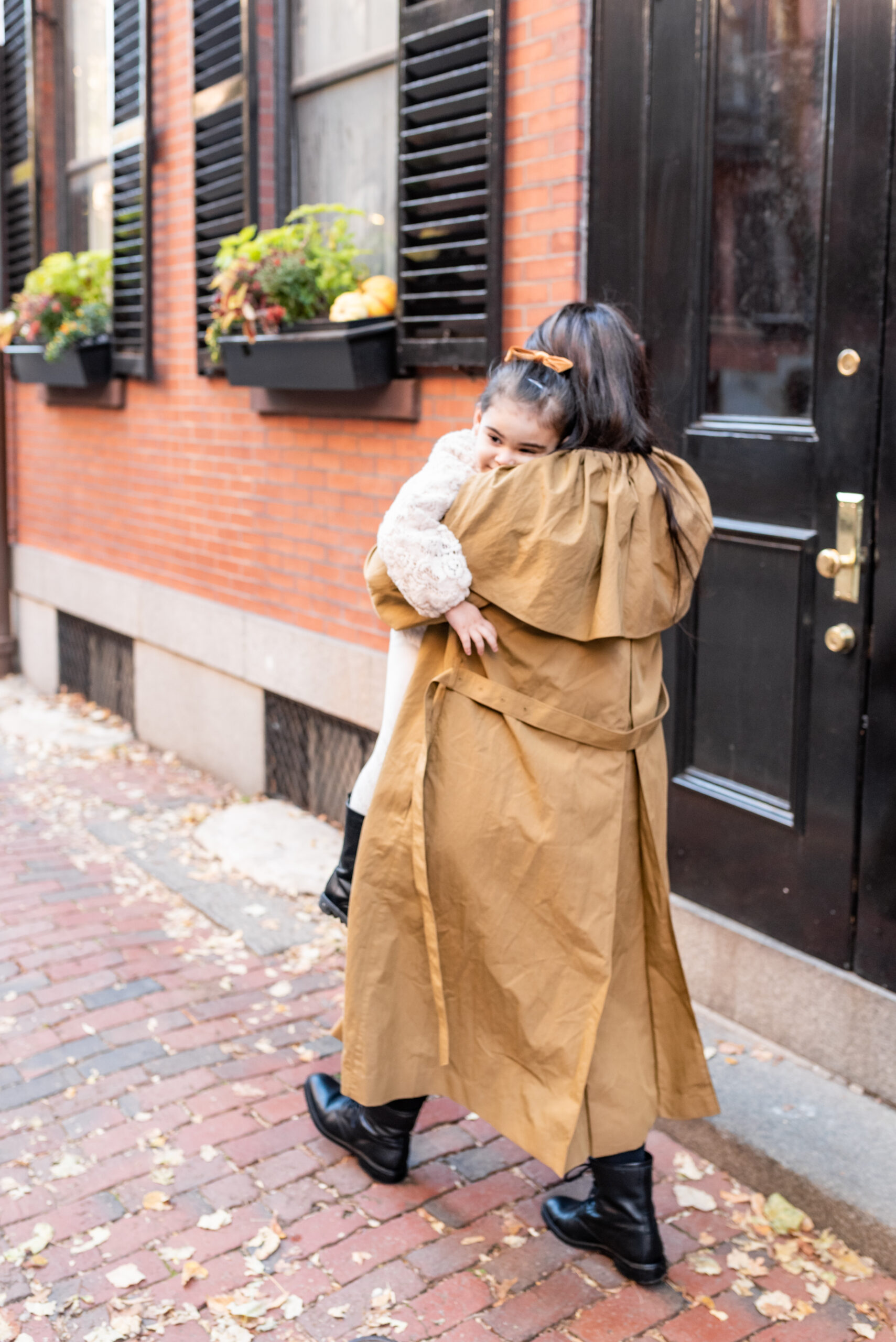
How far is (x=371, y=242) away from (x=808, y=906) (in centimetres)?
348

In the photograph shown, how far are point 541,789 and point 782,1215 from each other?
4.34 feet

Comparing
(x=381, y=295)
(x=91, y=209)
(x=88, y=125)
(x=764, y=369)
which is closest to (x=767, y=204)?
(x=764, y=369)

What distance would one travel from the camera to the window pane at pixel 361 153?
5.49 m

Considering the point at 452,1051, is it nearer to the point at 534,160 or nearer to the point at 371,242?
the point at 534,160

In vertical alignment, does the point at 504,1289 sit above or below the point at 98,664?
below

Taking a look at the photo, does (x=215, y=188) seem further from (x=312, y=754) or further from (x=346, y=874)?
(x=346, y=874)

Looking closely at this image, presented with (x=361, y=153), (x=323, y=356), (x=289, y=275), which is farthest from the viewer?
(x=361, y=153)

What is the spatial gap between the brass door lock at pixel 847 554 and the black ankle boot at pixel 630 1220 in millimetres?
1410

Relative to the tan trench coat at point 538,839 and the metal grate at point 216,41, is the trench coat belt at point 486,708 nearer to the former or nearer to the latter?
the tan trench coat at point 538,839

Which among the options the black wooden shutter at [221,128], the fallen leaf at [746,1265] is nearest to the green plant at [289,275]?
the black wooden shutter at [221,128]

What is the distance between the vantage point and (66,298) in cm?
775

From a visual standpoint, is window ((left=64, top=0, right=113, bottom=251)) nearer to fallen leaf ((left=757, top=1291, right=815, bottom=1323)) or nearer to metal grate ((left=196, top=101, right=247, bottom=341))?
metal grate ((left=196, top=101, right=247, bottom=341))

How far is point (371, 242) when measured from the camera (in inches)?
221

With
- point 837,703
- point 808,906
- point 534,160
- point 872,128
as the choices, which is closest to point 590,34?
point 534,160
